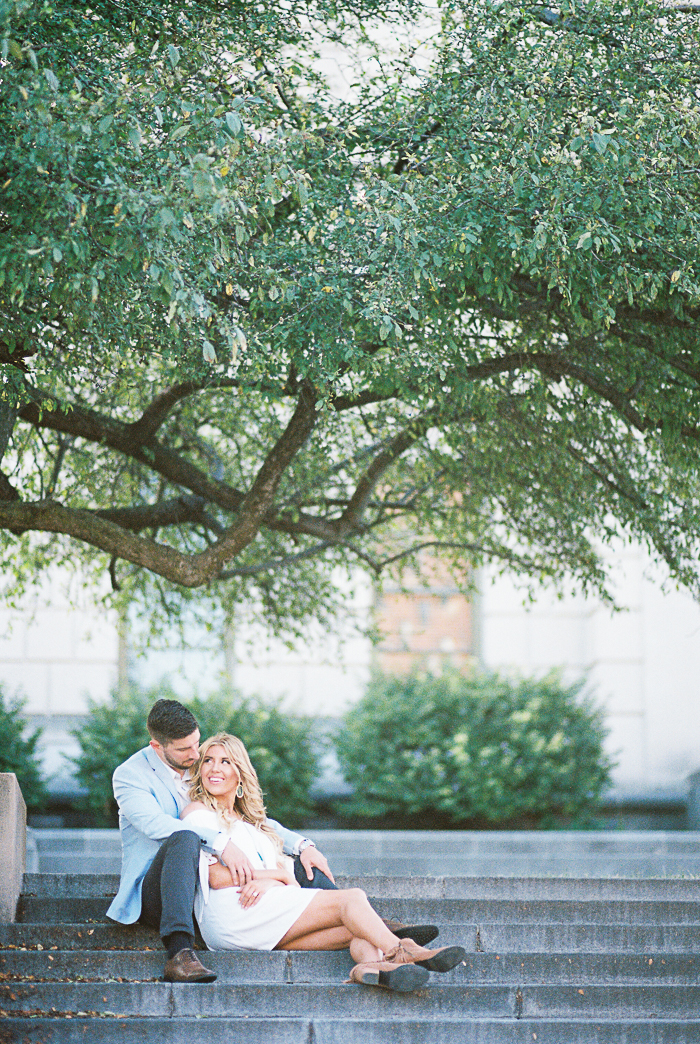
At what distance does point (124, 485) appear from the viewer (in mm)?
10414

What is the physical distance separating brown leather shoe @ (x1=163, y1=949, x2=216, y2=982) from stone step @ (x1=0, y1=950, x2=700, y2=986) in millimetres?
234

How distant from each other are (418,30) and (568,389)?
110 inches

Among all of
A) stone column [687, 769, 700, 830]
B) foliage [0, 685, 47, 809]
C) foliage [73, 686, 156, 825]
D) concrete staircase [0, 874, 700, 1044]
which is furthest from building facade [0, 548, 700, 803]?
concrete staircase [0, 874, 700, 1044]

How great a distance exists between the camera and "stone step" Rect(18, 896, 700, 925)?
663 cm

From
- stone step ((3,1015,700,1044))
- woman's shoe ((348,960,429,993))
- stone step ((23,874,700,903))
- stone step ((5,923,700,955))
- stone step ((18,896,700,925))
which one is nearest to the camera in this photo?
stone step ((3,1015,700,1044))

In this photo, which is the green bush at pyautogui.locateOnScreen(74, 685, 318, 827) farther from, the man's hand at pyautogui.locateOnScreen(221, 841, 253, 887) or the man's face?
the man's hand at pyautogui.locateOnScreen(221, 841, 253, 887)

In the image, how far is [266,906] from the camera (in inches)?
219

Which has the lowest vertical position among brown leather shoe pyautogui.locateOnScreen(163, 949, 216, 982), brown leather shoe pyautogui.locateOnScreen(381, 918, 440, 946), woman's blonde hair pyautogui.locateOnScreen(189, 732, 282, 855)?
brown leather shoe pyautogui.locateOnScreen(163, 949, 216, 982)

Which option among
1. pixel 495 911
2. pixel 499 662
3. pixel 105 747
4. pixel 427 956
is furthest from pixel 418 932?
pixel 499 662

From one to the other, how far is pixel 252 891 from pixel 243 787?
0.62 meters

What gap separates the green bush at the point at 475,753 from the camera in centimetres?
1355

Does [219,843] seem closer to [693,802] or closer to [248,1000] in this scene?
[248,1000]

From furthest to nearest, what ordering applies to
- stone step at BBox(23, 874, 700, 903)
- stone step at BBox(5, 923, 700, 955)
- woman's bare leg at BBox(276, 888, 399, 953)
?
stone step at BBox(23, 874, 700, 903)
stone step at BBox(5, 923, 700, 955)
woman's bare leg at BBox(276, 888, 399, 953)

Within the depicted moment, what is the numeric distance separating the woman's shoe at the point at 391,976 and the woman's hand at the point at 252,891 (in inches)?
24.2
